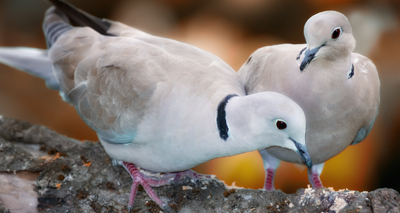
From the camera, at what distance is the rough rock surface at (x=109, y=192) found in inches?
66.2

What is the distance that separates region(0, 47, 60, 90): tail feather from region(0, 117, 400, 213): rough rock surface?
39 cm

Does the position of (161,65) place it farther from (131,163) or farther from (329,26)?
(329,26)

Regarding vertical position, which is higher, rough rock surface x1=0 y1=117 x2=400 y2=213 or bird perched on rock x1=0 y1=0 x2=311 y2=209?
bird perched on rock x1=0 y1=0 x2=311 y2=209

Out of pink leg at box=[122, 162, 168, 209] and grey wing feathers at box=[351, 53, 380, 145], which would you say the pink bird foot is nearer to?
grey wing feathers at box=[351, 53, 380, 145]

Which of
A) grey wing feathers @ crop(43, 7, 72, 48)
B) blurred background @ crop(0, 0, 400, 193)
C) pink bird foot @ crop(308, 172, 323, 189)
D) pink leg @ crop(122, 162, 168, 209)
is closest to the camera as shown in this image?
pink leg @ crop(122, 162, 168, 209)

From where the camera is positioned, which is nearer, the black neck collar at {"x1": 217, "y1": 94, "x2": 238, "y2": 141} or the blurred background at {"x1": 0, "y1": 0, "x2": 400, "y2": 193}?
the black neck collar at {"x1": 217, "y1": 94, "x2": 238, "y2": 141}

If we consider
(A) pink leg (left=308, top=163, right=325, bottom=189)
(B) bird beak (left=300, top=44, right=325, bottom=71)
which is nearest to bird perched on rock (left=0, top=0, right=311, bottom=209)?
(B) bird beak (left=300, top=44, right=325, bottom=71)

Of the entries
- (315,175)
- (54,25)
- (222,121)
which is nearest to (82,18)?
(54,25)

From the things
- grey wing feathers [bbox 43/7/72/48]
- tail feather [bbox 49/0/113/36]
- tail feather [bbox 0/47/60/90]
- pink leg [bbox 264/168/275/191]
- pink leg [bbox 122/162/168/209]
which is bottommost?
pink leg [bbox 264/168/275/191]

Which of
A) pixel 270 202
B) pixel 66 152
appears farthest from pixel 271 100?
pixel 66 152

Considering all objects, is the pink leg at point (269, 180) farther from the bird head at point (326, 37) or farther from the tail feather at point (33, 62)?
the tail feather at point (33, 62)

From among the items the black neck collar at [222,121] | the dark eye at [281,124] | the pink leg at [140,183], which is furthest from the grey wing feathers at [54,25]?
the dark eye at [281,124]

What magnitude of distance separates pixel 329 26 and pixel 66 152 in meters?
1.65

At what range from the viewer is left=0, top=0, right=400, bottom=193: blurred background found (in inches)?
146
